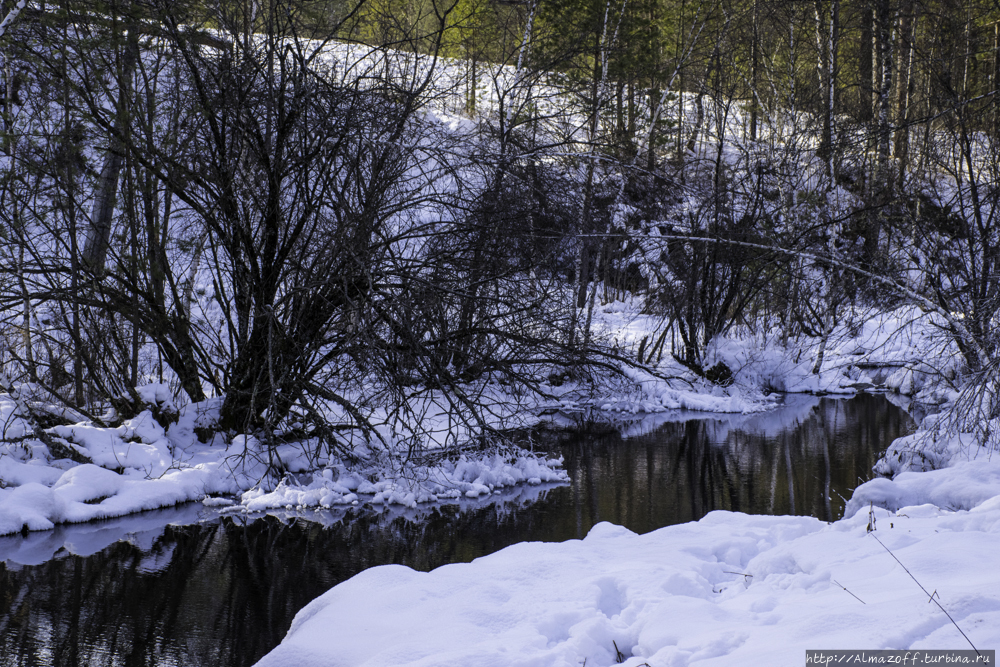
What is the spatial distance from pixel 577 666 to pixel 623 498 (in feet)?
18.1

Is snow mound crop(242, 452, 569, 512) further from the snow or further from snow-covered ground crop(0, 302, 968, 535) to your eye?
the snow

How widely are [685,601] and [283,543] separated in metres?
4.60

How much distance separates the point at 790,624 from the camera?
3.80 metres

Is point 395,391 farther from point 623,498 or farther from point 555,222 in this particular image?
point 555,222

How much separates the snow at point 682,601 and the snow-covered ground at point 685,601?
0.04 feet

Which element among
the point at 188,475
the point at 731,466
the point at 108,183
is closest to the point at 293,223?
the point at 108,183

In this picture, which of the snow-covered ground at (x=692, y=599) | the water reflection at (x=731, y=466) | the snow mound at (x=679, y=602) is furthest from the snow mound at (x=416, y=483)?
the snow mound at (x=679, y=602)

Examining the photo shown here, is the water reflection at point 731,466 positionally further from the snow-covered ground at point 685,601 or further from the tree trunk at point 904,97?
the tree trunk at point 904,97

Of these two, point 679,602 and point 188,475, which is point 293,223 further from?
point 679,602

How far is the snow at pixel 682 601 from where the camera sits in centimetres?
351

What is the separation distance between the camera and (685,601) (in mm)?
4602

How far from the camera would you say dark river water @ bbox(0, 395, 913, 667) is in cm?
558

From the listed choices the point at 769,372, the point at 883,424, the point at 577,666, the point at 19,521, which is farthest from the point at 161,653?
the point at 769,372

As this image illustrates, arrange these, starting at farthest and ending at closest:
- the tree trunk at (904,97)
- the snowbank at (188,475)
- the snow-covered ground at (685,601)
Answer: the snowbank at (188,475) < the tree trunk at (904,97) < the snow-covered ground at (685,601)
